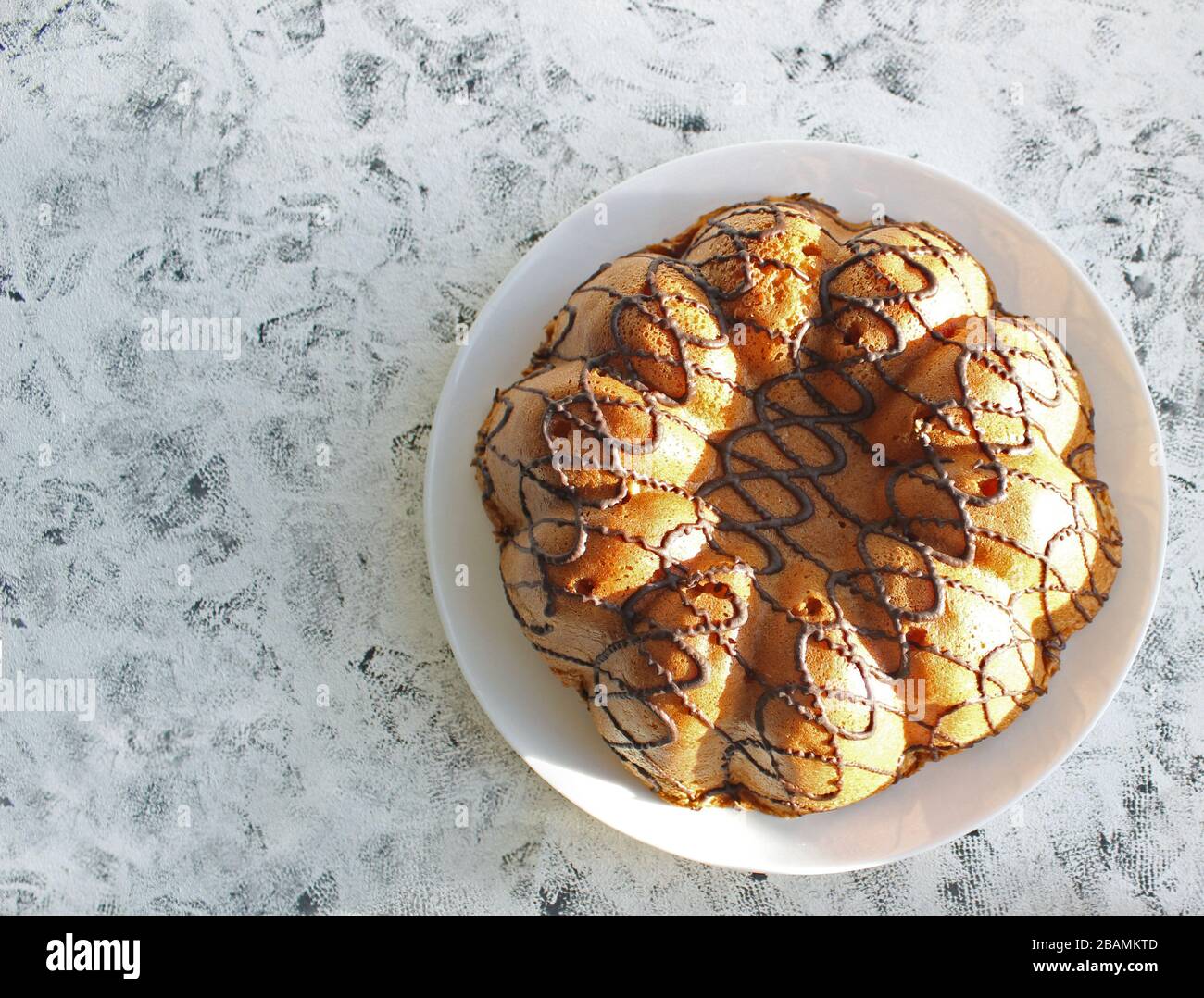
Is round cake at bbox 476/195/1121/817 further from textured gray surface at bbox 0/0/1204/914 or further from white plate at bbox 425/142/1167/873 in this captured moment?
textured gray surface at bbox 0/0/1204/914

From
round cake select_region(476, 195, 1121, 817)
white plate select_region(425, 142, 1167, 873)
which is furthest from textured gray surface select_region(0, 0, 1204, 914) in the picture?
round cake select_region(476, 195, 1121, 817)

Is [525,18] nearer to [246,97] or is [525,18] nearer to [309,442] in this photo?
[246,97]

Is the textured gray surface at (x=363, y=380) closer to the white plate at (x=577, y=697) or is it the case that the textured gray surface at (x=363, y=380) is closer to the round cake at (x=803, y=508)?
the white plate at (x=577, y=697)

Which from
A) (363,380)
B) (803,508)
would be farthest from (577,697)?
(363,380)

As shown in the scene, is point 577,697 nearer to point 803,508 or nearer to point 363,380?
→ point 803,508

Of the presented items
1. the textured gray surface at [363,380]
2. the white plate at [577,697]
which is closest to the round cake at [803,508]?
the white plate at [577,697]
